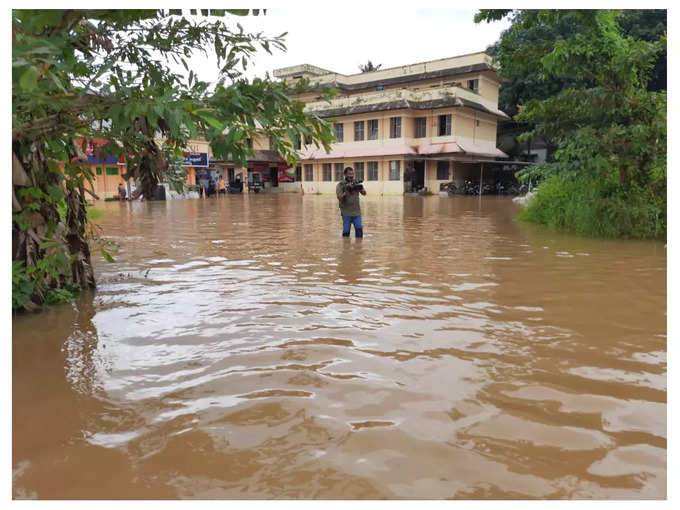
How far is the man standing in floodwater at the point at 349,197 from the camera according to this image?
9.52m

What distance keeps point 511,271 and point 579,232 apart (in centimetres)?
478

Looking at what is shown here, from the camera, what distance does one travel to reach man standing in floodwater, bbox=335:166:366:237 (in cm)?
952

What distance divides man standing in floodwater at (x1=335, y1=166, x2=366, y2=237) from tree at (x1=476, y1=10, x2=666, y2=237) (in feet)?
13.5

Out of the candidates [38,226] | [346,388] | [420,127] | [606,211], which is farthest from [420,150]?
[346,388]

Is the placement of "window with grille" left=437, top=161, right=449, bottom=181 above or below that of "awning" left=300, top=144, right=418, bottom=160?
below

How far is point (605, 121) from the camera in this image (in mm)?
10211

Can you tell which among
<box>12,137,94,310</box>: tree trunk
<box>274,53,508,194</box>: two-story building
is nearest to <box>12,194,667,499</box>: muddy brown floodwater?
<box>12,137,94,310</box>: tree trunk

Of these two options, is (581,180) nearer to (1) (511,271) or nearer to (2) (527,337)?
(1) (511,271)

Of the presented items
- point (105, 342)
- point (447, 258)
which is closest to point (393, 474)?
point (105, 342)

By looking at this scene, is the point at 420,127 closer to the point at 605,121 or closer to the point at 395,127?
the point at 395,127

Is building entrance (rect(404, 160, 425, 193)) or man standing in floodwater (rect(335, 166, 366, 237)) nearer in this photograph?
man standing in floodwater (rect(335, 166, 366, 237))

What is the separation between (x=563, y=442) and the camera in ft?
8.55

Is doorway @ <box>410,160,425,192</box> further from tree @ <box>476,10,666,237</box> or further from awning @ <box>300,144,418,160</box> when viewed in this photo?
tree @ <box>476,10,666,237</box>

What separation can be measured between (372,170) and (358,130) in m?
2.97
